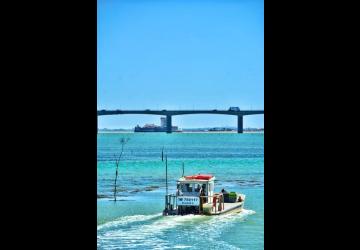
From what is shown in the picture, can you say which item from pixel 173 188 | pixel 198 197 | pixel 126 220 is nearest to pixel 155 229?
pixel 126 220

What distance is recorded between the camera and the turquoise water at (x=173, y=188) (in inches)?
456

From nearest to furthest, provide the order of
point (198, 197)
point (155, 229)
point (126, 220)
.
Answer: point (198, 197) < point (155, 229) < point (126, 220)

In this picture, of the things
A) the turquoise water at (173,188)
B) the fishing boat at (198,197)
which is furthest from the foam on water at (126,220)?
the fishing boat at (198,197)

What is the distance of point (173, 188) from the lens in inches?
613

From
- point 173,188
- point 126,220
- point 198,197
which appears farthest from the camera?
point 173,188

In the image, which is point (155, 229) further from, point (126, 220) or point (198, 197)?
point (198, 197)

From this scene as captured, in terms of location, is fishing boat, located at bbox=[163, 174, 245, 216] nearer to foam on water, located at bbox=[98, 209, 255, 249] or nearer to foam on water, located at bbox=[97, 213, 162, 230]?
foam on water, located at bbox=[98, 209, 255, 249]

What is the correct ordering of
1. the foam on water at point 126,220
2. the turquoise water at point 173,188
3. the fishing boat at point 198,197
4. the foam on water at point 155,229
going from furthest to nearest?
the foam on water at point 126,220 < the turquoise water at point 173,188 < the foam on water at point 155,229 < the fishing boat at point 198,197

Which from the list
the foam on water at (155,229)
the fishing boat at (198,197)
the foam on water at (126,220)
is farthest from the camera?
the foam on water at (126,220)

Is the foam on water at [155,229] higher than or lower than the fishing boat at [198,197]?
lower

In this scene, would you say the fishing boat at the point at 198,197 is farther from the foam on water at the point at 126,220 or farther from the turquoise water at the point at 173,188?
the foam on water at the point at 126,220

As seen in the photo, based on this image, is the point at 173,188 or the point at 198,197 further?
the point at 173,188
